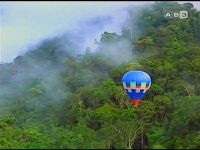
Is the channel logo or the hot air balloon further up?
the channel logo

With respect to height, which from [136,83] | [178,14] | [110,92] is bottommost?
[110,92]

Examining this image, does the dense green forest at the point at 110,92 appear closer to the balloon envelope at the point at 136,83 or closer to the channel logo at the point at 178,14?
the channel logo at the point at 178,14

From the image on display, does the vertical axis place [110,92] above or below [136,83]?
A: below

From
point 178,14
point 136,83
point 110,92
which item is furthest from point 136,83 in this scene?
point 178,14

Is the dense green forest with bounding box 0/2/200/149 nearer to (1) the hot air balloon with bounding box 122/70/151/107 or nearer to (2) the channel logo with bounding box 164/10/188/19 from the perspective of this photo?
(2) the channel logo with bounding box 164/10/188/19

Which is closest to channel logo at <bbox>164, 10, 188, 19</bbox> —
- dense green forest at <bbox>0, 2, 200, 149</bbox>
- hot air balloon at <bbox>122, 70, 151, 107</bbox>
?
dense green forest at <bbox>0, 2, 200, 149</bbox>

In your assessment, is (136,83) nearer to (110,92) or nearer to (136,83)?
(136,83)

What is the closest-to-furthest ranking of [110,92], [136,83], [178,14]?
[136,83], [110,92], [178,14]

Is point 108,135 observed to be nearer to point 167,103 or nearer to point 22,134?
point 22,134

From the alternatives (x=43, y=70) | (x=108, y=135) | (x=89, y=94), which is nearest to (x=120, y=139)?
(x=108, y=135)
